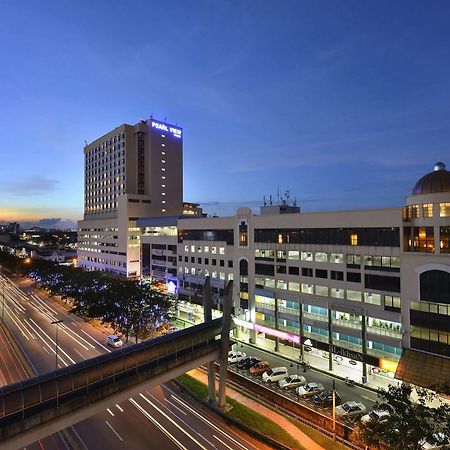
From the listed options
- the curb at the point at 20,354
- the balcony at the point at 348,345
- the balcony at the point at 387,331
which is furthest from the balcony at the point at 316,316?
the curb at the point at 20,354

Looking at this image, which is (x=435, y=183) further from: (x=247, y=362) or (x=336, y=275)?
(x=247, y=362)

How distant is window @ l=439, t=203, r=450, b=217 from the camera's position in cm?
4100

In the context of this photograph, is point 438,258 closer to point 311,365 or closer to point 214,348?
point 311,365

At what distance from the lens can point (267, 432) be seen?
109 feet

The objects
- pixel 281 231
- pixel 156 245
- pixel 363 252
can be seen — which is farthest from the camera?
pixel 156 245

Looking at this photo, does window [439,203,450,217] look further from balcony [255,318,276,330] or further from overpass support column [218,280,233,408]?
balcony [255,318,276,330]

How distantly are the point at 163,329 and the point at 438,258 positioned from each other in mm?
46753

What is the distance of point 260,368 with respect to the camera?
161 feet

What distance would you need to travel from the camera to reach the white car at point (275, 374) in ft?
150

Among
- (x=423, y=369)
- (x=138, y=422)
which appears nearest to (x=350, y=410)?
(x=423, y=369)

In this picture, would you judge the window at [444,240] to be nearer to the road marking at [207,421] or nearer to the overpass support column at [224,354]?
the overpass support column at [224,354]

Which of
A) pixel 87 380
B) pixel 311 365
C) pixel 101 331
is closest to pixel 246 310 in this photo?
pixel 311 365

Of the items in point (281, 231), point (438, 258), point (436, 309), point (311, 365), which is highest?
point (281, 231)

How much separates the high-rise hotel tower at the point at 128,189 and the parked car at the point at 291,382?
79.5 meters
